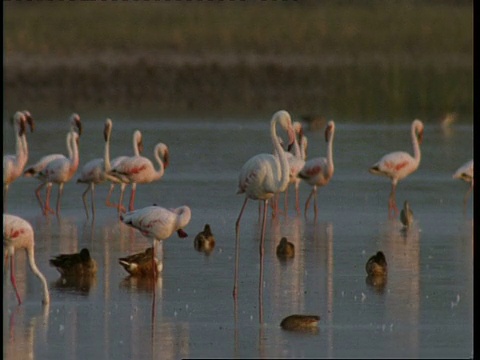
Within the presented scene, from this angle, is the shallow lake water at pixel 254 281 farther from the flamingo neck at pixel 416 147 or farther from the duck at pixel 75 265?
the flamingo neck at pixel 416 147

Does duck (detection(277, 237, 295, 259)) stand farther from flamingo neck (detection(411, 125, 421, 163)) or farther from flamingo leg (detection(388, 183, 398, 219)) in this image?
flamingo neck (detection(411, 125, 421, 163))

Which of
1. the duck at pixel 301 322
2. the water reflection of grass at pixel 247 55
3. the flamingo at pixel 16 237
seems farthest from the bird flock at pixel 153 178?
the water reflection of grass at pixel 247 55

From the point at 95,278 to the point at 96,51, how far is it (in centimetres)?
2980

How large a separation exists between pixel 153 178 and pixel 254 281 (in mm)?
4447

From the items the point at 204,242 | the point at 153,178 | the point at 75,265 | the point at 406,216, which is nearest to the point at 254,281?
the point at 75,265

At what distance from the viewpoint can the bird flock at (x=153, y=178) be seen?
1042 cm

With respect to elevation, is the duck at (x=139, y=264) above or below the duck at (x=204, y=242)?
below

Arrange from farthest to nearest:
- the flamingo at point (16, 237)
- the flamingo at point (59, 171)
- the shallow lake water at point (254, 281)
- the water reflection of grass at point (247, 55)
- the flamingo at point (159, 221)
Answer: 1. the water reflection of grass at point (247, 55)
2. the flamingo at point (59, 171)
3. the flamingo at point (159, 221)
4. the flamingo at point (16, 237)
5. the shallow lake water at point (254, 281)

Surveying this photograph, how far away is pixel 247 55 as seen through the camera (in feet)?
130

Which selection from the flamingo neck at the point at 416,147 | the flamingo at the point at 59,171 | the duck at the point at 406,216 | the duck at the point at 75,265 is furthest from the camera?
the flamingo neck at the point at 416,147

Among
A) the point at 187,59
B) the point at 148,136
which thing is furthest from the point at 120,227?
the point at 187,59

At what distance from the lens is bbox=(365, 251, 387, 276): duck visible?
10.7 metres

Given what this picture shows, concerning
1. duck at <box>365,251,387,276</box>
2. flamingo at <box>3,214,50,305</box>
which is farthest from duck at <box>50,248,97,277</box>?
duck at <box>365,251,387,276</box>

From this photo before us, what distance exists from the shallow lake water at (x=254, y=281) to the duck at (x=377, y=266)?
13 centimetres
